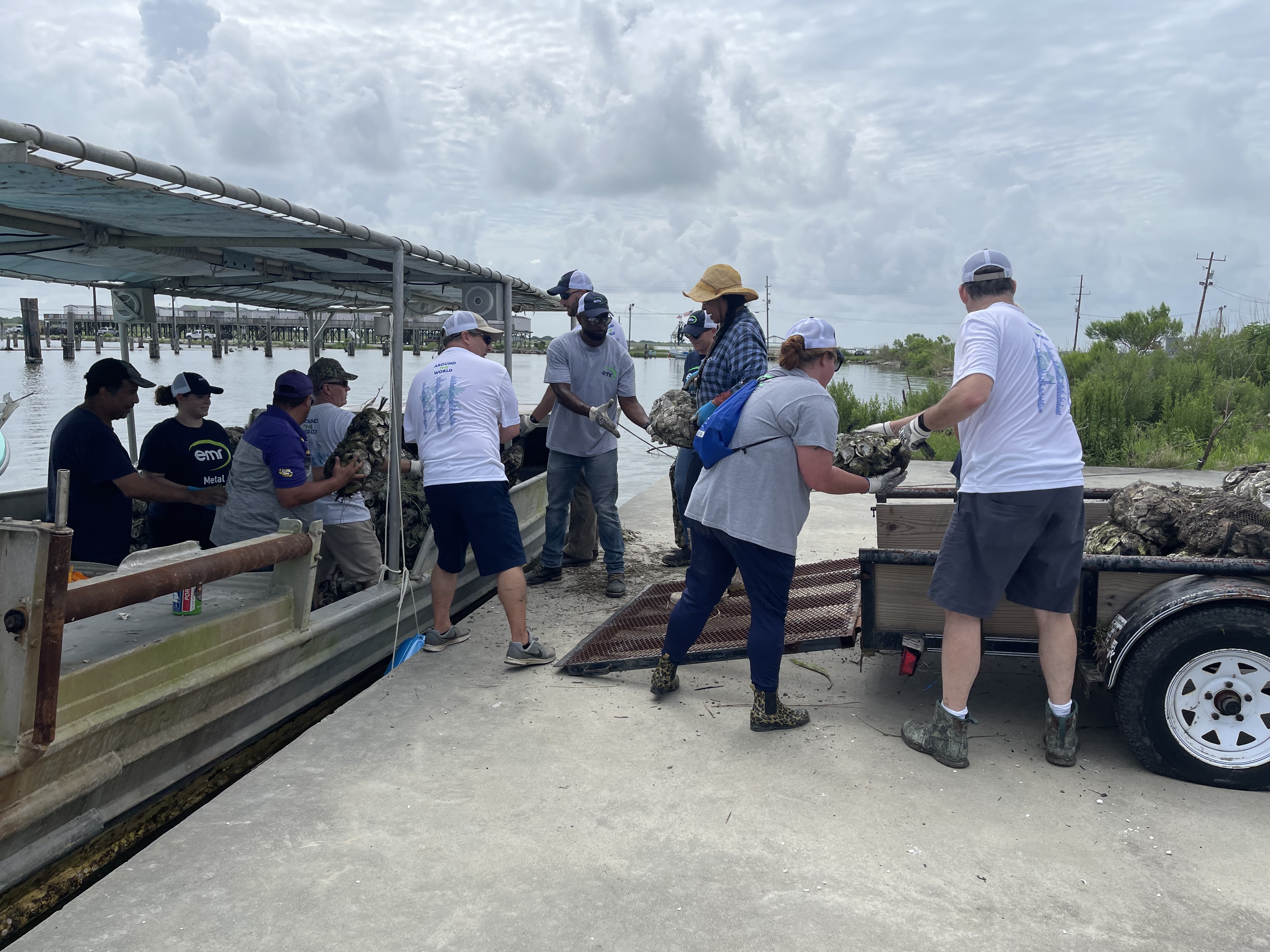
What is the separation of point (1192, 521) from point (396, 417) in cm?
367

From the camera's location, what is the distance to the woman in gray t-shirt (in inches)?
143

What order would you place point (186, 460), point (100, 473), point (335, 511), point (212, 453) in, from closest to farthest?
point (100, 473), point (335, 511), point (186, 460), point (212, 453)

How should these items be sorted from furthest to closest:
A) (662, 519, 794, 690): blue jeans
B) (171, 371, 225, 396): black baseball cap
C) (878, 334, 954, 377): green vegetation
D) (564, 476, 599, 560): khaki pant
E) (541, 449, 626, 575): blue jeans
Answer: (878, 334, 954, 377): green vegetation, (564, 476, 599, 560): khaki pant, (541, 449, 626, 575): blue jeans, (171, 371, 225, 396): black baseball cap, (662, 519, 794, 690): blue jeans

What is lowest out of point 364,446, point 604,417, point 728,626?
point 728,626

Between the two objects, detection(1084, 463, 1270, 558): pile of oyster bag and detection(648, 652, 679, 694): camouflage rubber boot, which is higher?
detection(1084, 463, 1270, 558): pile of oyster bag

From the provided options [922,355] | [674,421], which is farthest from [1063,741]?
[922,355]

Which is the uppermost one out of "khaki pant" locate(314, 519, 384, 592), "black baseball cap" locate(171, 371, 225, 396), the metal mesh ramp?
"black baseball cap" locate(171, 371, 225, 396)

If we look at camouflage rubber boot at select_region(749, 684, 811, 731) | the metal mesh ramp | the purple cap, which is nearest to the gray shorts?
the metal mesh ramp

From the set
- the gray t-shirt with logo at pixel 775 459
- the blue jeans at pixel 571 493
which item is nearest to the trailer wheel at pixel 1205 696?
the gray t-shirt with logo at pixel 775 459

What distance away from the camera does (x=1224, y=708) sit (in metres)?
3.28

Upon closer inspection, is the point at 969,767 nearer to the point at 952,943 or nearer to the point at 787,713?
the point at 787,713

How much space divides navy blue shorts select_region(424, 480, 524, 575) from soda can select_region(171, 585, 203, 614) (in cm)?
124

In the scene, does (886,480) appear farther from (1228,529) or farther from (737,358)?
(1228,529)

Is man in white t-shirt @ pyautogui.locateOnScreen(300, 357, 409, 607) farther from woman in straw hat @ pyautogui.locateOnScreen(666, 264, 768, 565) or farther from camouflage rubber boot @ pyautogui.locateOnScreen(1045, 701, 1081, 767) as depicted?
camouflage rubber boot @ pyautogui.locateOnScreen(1045, 701, 1081, 767)
